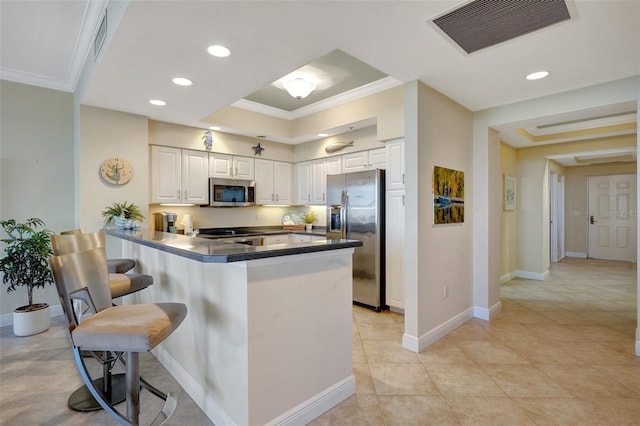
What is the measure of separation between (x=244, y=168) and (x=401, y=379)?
11.9ft

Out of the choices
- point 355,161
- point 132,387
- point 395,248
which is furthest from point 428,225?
point 132,387

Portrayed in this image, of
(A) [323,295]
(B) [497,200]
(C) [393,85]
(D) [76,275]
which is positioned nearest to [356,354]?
(A) [323,295]

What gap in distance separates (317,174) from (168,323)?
149 inches

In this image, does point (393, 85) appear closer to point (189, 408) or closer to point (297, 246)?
point (297, 246)

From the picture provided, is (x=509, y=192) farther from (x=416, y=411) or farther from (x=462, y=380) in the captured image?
(x=416, y=411)

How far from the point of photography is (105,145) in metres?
3.46

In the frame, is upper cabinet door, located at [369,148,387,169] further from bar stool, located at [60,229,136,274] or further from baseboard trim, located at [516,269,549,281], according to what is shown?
baseboard trim, located at [516,269,549,281]

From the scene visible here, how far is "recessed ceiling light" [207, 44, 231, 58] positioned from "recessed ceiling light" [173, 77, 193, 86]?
23.4 inches

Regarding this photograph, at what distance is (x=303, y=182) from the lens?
5250mm

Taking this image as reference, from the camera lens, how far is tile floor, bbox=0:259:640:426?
1.90m

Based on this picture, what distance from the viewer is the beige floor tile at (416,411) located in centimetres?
185

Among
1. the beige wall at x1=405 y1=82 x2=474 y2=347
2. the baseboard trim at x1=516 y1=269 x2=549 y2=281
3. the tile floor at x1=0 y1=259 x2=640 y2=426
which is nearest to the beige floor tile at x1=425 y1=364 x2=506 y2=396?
the tile floor at x1=0 y1=259 x2=640 y2=426

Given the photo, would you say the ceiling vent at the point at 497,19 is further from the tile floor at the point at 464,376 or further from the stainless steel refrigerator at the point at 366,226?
the tile floor at the point at 464,376

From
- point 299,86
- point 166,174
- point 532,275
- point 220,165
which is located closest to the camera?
point 299,86
